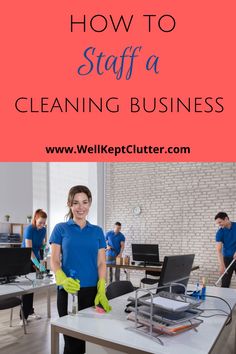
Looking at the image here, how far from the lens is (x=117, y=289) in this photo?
2693mm

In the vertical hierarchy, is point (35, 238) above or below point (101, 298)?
above

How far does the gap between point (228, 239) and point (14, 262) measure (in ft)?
11.5

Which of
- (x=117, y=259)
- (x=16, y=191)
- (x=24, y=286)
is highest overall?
(x=16, y=191)

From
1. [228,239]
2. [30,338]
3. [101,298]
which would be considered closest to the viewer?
[101,298]

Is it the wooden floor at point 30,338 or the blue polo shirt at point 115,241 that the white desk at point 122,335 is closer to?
the wooden floor at point 30,338

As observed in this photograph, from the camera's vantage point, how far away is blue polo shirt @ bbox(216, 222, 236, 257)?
5316 millimetres

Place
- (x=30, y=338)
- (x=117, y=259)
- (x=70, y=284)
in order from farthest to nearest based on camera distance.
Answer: (x=117, y=259) < (x=30, y=338) < (x=70, y=284)

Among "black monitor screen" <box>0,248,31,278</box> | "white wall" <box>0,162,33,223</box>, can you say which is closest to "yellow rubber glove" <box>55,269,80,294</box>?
"black monitor screen" <box>0,248,31,278</box>

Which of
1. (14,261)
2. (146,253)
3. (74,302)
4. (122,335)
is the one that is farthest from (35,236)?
(122,335)

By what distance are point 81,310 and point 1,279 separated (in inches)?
61.8

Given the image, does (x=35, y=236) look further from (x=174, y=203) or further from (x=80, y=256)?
(x=174, y=203)

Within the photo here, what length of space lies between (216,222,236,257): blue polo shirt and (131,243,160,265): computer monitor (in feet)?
3.65

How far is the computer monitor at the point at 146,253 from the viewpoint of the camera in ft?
16.9

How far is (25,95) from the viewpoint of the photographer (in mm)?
3355
